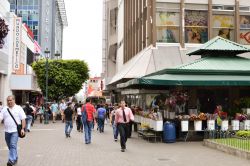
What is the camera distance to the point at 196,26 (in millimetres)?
35281

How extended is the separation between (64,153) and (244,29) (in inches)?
962

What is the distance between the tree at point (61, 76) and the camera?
165 feet

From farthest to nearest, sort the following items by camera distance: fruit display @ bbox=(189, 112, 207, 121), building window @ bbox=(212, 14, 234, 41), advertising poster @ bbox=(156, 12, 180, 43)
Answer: building window @ bbox=(212, 14, 234, 41) < advertising poster @ bbox=(156, 12, 180, 43) < fruit display @ bbox=(189, 112, 207, 121)

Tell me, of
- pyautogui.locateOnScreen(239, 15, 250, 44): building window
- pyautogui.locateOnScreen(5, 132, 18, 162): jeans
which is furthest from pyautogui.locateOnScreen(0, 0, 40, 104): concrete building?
pyautogui.locateOnScreen(5, 132, 18, 162): jeans

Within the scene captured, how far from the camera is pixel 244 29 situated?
3606 cm

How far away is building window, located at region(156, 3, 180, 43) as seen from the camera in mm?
34438

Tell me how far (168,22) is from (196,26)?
2273 millimetres

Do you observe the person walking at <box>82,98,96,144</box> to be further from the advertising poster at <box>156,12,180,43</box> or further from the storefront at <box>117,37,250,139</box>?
the advertising poster at <box>156,12,180,43</box>

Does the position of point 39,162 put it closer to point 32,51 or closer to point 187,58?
point 187,58

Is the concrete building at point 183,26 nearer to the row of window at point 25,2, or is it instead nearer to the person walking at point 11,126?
the person walking at point 11,126

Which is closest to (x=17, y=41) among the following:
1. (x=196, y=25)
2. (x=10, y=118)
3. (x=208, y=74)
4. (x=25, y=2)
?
(x=196, y=25)

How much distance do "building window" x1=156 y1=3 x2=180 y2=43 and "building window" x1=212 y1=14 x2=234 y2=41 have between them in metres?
3.00

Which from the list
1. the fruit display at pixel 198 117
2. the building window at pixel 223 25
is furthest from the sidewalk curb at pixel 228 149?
the building window at pixel 223 25

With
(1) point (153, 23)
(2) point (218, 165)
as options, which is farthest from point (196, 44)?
(2) point (218, 165)
